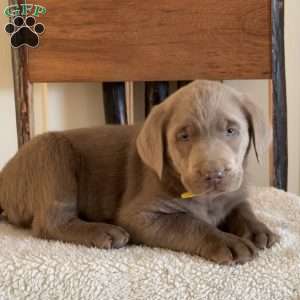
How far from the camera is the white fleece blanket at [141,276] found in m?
1.15

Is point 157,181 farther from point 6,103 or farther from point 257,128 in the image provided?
point 6,103

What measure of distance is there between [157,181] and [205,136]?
22 cm

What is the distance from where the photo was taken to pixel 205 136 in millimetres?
1253

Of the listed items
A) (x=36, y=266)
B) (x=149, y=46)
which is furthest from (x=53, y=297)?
(x=149, y=46)

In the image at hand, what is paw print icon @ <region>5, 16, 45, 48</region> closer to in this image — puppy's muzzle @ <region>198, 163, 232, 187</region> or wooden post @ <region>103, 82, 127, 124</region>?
wooden post @ <region>103, 82, 127, 124</region>

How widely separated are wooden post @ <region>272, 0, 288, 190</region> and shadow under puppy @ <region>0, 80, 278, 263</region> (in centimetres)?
51

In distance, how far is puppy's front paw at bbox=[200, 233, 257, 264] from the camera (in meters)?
1.21

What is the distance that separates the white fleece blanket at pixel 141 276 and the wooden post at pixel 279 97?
28.5 inches

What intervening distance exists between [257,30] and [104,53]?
1.97 feet

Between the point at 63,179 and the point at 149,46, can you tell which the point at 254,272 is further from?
the point at 149,46

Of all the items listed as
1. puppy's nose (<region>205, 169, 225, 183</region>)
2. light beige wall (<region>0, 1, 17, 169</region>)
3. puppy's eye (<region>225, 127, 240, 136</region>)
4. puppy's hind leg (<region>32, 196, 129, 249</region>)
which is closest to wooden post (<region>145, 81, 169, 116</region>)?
light beige wall (<region>0, 1, 17, 169</region>)

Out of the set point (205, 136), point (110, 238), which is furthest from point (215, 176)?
point (110, 238)

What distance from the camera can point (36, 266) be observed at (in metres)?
1.21

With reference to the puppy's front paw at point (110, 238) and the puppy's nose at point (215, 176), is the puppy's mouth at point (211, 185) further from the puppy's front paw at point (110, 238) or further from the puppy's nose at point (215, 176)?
the puppy's front paw at point (110, 238)
